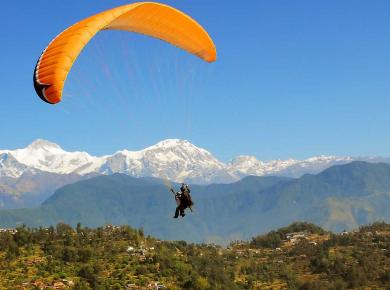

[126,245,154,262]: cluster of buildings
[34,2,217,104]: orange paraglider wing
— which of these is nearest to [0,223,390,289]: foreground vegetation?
[126,245,154,262]: cluster of buildings

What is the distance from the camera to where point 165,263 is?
7588 centimetres

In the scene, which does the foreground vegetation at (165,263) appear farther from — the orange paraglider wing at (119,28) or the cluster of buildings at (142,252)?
the orange paraglider wing at (119,28)

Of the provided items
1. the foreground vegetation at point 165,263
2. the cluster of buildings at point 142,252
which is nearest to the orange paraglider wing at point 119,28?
the foreground vegetation at point 165,263

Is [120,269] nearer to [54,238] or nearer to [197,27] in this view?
[54,238]

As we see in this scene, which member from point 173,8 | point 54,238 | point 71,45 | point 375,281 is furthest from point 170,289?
point 71,45

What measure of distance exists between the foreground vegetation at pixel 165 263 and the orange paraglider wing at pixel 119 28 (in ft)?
117

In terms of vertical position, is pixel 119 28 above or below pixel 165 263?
above

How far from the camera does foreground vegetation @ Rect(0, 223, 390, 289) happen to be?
2670 inches

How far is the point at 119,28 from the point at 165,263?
154ft

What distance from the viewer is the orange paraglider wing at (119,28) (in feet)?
87.3

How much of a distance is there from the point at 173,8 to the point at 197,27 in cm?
299

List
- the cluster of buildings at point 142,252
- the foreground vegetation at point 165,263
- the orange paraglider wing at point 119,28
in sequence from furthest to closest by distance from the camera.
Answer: the cluster of buildings at point 142,252
the foreground vegetation at point 165,263
the orange paraglider wing at point 119,28

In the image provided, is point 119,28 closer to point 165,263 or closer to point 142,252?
point 165,263

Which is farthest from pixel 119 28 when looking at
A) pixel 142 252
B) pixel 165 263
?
pixel 142 252
